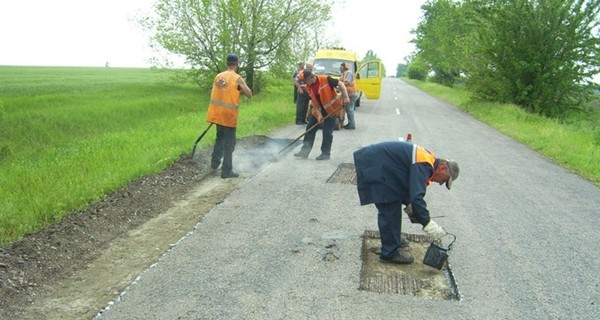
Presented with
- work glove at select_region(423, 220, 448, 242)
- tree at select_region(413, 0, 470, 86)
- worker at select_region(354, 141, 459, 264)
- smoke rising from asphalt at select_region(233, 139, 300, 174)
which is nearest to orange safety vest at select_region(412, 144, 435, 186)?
worker at select_region(354, 141, 459, 264)

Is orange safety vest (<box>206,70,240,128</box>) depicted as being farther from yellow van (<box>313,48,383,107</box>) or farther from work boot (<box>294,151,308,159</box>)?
yellow van (<box>313,48,383,107</box>)

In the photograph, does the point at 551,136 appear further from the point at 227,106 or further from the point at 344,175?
the point at 227,106

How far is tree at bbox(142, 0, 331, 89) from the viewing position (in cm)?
2097

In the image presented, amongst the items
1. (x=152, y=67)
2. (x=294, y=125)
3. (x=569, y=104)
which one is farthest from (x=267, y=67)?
(x=569, y=104)

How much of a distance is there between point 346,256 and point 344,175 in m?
3.30

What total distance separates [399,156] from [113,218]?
319 cm

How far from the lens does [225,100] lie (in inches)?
296

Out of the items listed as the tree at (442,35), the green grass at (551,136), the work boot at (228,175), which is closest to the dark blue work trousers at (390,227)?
the work boot at (228,175)

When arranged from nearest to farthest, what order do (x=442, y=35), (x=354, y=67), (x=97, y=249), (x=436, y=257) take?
(x=436, y=257) < (x=97, y=249) < (x=354, y=67) < (x=442, y=35)

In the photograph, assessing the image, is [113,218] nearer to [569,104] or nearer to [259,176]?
[259,176]

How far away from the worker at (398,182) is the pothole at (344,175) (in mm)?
2798

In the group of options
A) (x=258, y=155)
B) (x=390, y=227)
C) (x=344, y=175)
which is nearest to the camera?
(x=390, y=227)

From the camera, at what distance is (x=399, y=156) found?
4.30m

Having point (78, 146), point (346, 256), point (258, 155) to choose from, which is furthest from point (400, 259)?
point (78, 146)
